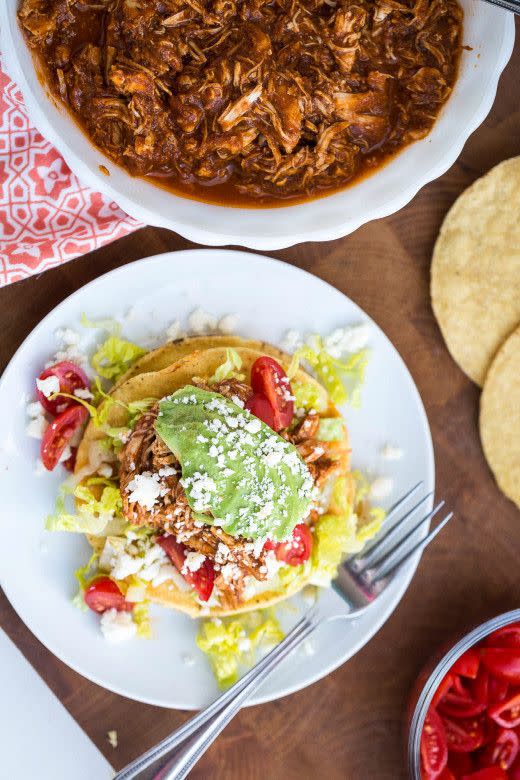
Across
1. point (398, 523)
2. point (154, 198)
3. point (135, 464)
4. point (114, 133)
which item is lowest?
point (398, 523)

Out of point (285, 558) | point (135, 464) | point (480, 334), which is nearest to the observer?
point (135, 464)

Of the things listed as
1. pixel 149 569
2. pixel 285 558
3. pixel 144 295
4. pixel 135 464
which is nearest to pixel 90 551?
pixel 149 569

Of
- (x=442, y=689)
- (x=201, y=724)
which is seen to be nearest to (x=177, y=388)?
(x=201, y=724)

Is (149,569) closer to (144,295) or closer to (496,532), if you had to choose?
(144,295)

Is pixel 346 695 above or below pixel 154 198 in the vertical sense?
below

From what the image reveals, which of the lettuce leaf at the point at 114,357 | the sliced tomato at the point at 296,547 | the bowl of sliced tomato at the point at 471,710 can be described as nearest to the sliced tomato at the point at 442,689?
the bowl of sliced tomato at the point at 471,710

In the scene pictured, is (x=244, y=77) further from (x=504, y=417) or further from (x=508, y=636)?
(x=508, y=636)
